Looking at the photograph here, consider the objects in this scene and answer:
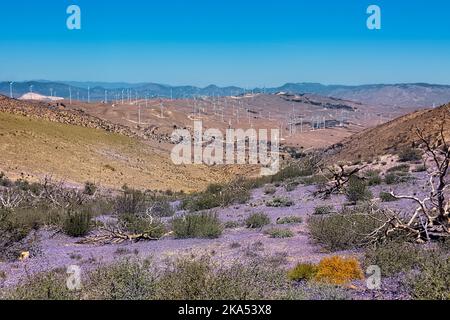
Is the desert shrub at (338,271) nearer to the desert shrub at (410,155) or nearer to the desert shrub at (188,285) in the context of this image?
the desert shrub at (188,285)

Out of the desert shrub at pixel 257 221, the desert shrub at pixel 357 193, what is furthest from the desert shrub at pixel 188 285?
the desert shrub at pixel 357 193

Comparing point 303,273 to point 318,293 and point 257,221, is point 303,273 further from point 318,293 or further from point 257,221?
point 257,221

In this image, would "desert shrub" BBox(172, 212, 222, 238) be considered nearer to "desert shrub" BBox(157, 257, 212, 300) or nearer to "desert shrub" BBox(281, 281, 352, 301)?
"desert shrub" BBox(281, 281, 352, 301)

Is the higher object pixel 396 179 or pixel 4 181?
pixel 396 179

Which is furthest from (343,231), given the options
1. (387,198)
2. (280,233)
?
(387,198)
